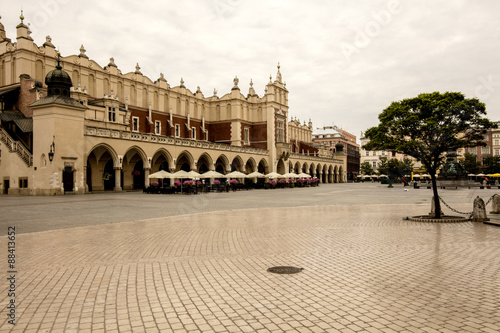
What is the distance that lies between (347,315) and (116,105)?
40314mm

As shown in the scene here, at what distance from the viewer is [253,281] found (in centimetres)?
622

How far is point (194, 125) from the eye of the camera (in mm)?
57844

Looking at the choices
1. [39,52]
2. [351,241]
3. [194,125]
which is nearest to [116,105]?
[39,52]

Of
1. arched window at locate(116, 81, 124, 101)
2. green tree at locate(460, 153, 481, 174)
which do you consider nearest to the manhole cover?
arched window at locate(116, 81, 124, 101)

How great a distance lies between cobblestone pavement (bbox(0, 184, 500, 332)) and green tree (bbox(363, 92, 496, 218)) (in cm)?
434

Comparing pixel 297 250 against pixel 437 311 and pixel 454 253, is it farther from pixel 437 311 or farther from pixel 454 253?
pixel 437 311

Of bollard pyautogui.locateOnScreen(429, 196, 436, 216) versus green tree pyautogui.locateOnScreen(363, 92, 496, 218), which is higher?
green tree pyautogui.locateOnScreen(363, 92, 496, 218)

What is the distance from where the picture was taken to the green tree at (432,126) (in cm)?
1416

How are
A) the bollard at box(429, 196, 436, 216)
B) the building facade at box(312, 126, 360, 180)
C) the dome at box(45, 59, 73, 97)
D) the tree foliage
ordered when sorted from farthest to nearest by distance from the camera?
the building facade at box(312, 126, 360, 180), the tree foliage, the dome at box(45, 59, 73, 97), the bollard at box(429, 196, 436, 216)

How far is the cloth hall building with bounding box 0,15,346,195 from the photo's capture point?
1209 inches

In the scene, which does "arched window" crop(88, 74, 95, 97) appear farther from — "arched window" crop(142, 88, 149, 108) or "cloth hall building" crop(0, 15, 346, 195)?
"arched window" crop(142, 88, 149, 108)

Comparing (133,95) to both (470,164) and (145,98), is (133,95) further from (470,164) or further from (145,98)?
(470,164)

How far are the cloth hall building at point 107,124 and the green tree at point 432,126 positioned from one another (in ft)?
83.0

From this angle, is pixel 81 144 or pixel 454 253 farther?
pixel 81 144
